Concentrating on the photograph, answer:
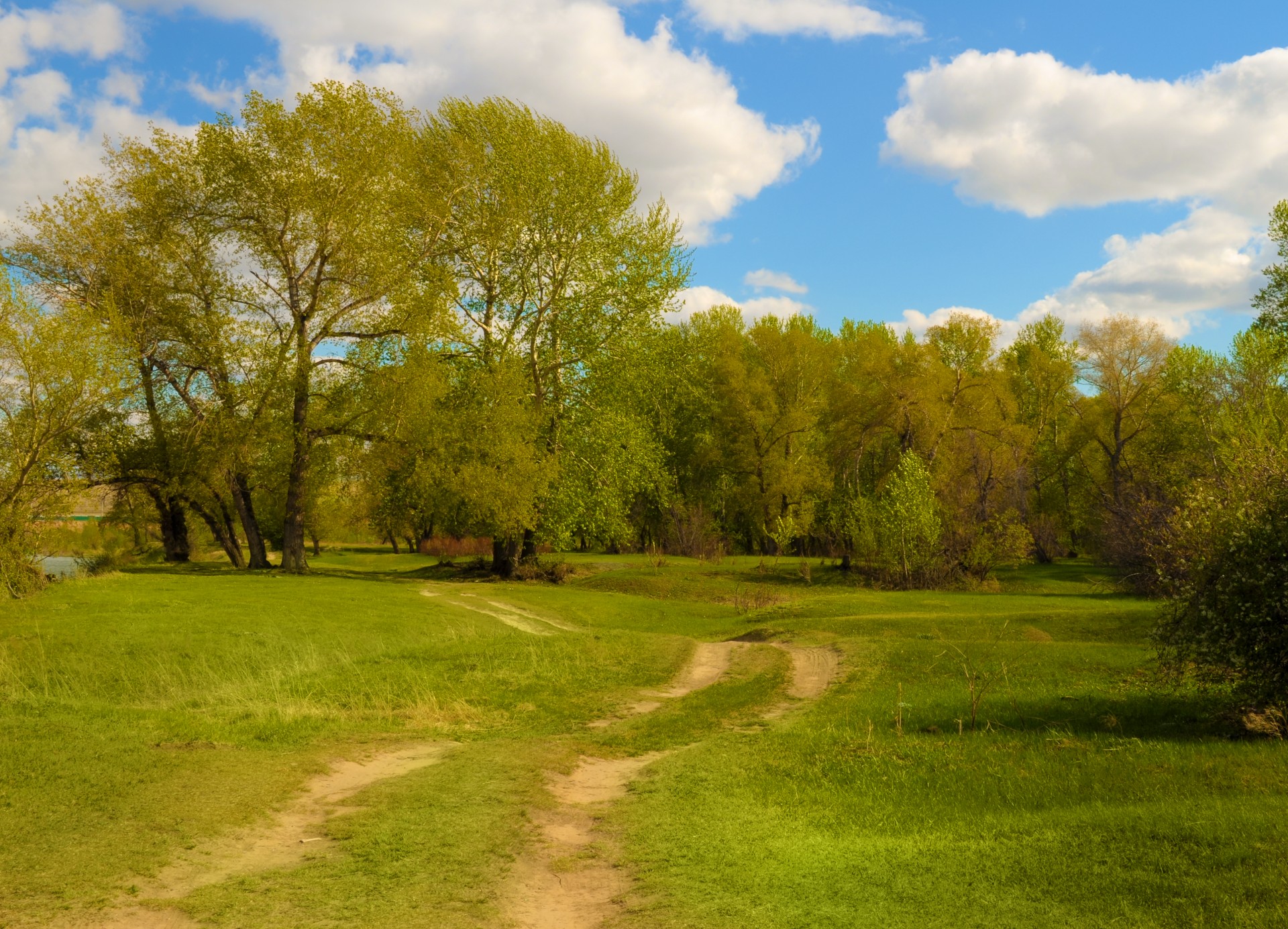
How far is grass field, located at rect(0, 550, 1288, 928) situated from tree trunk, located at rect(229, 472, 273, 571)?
31.5 feet

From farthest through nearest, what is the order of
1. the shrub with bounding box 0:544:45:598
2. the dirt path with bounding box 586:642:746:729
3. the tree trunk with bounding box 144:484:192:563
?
the tree trunk with bounding box 144:484:192:563, the shrub with bounding box 0:544:45:598, the dirt path with bounding box 586:642:746:729

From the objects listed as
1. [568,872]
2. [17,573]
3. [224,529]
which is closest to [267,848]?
[568,872]

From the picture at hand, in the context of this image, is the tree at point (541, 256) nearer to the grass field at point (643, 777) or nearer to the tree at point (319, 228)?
the tree at point (319, 228)

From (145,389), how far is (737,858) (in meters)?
30.7

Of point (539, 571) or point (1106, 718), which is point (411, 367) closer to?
point (539, 571)

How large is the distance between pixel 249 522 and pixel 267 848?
26.3 meters

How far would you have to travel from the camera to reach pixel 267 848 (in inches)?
322

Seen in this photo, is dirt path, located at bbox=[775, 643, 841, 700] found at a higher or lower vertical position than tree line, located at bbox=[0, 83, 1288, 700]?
lower

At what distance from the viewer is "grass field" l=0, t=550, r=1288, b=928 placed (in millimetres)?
6793

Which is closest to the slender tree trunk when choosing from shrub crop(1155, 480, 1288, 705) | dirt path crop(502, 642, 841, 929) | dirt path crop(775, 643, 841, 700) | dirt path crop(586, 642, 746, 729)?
dirt path crop(586, 642, 746, 729)

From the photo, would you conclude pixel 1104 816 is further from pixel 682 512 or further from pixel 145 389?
pixel 682 512

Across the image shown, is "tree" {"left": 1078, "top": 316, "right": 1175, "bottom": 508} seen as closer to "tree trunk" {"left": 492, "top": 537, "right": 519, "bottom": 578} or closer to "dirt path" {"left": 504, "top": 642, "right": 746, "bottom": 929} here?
"tree trunk" {"left": 492, "top": 537, "right": 519, "bottom": 578}

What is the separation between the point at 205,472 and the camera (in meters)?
29.4

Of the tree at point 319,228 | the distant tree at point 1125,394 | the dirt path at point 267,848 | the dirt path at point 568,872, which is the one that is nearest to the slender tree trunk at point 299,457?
the tree at point 319,228
